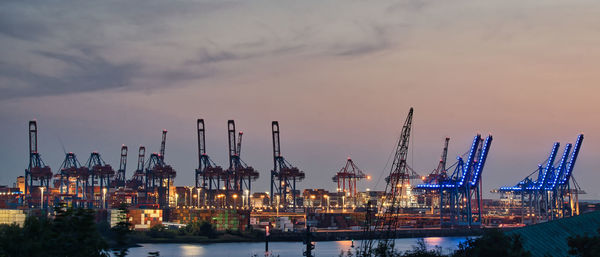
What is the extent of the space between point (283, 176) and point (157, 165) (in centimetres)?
3290

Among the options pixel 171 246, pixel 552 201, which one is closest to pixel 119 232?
pixel 171 246

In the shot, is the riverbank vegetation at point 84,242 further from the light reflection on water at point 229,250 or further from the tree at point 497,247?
the light reflection on water at point 229,250

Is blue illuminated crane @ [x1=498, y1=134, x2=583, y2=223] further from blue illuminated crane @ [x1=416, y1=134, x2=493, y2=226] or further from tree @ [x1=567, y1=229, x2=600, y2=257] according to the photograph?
tree @ [x1=567, y1=229, x2=600, y2=257]

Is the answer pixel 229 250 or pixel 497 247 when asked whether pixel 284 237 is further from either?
pixel 497 247

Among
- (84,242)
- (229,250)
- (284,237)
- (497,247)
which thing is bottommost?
(229,250)

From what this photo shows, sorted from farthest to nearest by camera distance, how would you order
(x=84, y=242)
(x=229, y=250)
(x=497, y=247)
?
(x=229, y=250) → (x=497, y=247) → (x=84, y=242)

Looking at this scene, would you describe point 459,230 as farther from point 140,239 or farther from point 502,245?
point 502,245

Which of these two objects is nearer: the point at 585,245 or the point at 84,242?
the point at 84,242

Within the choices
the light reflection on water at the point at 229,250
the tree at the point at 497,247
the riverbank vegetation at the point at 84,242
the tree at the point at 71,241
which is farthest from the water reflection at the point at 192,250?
the tree at the point at 71,241

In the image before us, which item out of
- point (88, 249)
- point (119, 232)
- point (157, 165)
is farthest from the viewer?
point (157, 165)

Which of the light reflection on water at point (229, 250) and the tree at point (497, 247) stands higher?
the tree at point (497, 247)

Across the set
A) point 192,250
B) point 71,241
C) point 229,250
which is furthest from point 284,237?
point 71,241

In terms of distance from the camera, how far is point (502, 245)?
38.5 metres

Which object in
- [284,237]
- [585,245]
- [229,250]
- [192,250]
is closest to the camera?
[585,245]
